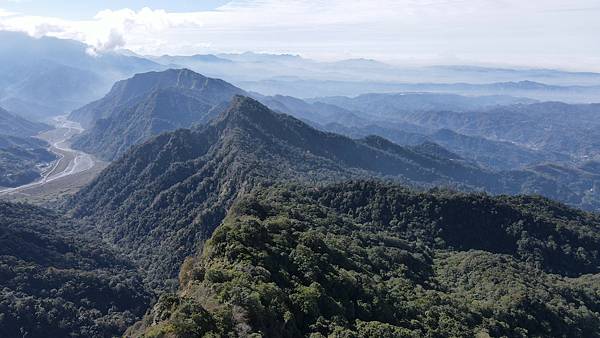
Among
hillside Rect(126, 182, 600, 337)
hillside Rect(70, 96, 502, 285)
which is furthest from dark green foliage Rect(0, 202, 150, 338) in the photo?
hillside Rect(126, 182, 600, 337)

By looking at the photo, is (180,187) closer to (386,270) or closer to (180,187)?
(180,187)

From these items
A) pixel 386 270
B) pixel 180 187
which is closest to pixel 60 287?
pixel 180 187

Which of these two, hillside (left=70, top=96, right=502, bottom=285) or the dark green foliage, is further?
hillside (left=70, top=96, right=502, bottom=285)

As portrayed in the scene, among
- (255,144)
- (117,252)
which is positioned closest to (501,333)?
(117,252)

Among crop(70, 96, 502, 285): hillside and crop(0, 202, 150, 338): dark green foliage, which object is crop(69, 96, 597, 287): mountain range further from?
crop(0, 202, 150, 338): dark green foliage

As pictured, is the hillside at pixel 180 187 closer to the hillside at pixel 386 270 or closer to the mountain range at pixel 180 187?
the mountain range at pixel 180 187

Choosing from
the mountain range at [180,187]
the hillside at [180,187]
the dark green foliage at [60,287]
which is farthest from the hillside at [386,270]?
the mountain range at [180,187]
